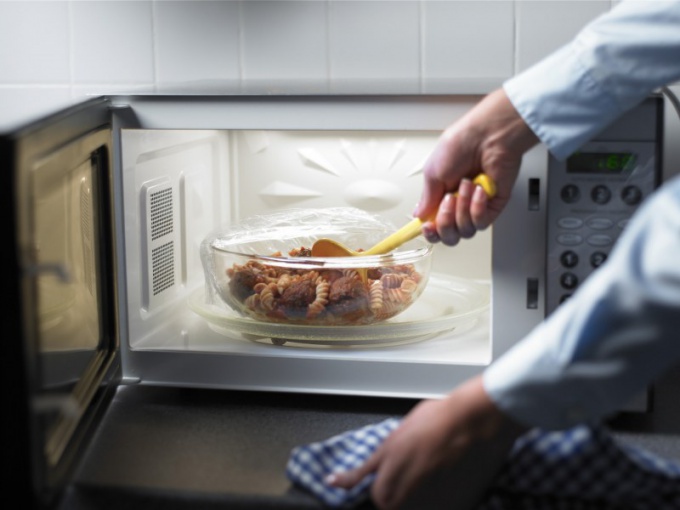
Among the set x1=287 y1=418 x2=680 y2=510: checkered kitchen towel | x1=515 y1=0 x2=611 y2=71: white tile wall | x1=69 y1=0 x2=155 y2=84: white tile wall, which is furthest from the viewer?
x1=69 y1=0 x2=155 y2=84: white tile wall

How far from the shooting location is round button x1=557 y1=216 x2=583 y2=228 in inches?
34.0

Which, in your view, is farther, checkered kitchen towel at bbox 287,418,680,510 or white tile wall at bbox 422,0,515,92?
white tile wall at bbox 422,0,515,92

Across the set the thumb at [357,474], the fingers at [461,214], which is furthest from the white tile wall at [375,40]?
the thumb at [357,474]

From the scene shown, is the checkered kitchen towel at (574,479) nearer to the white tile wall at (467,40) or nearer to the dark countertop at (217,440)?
the dark countertop at (217,440)

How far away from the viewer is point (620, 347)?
0.60m

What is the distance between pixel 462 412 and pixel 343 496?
0.42 ft

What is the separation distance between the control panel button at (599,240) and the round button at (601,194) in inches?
1.2

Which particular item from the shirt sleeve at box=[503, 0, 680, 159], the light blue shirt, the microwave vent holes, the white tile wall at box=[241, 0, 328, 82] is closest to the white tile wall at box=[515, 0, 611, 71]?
the white tile wall at box=[241, 0, 328, 82]

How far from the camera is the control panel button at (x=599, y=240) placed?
861 millimetres

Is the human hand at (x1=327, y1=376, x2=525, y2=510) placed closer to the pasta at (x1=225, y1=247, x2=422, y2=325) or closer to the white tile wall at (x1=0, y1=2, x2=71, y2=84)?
the pasta at (x1=225, y1=247, x2=422, y2=325)

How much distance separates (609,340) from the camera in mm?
597

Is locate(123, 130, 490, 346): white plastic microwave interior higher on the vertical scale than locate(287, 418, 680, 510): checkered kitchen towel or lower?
higher

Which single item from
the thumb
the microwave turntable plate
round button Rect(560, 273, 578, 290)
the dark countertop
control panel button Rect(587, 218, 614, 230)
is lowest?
the dark countertop

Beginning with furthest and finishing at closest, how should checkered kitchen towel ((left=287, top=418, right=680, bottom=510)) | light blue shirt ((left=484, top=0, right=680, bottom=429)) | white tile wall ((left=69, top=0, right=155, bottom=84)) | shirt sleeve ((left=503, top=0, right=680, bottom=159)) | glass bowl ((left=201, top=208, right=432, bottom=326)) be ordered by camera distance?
white tile wall ((left=69, top=0, right=155, bottom=84)), glass bowl ((left=201, top=208, right=432, bottom=326)), shirt sleeve ((left=503, top=0, right=680, bottom=159)), checkered kitchen towel ((left=287, top=418, right=680, bottom=510)), light blue shirt ((left=484, top=0, right=680, bottom=429))
